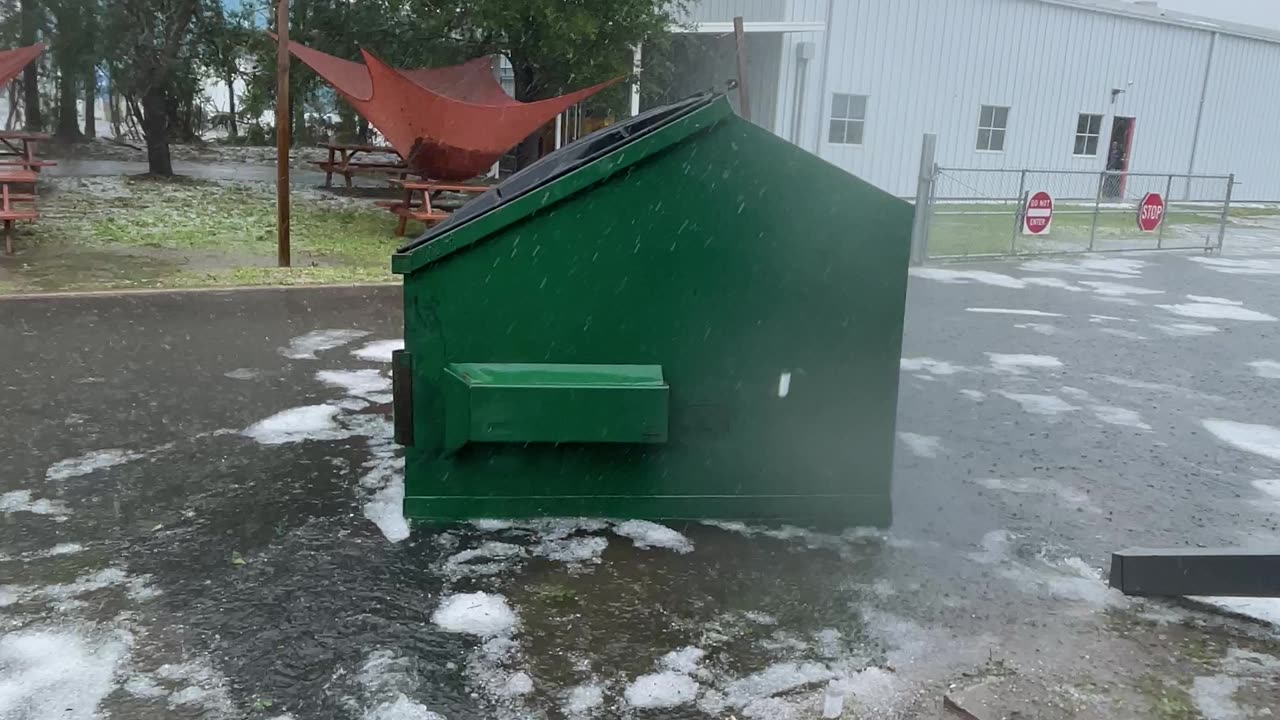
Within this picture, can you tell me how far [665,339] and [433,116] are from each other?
9032mm

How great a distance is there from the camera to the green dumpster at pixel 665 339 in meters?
3.53

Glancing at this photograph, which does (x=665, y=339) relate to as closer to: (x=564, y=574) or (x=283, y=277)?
(x=564, y=574)

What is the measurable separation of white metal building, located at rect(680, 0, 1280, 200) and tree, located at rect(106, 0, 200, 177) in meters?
7.68

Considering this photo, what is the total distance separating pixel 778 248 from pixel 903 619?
1.34m

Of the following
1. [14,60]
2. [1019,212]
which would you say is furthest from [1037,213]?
[14,60]

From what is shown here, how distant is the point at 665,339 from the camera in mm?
3670

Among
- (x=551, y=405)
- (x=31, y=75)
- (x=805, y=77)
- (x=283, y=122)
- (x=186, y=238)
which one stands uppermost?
(x=805, y=77)

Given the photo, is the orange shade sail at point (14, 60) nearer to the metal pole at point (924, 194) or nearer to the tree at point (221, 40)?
the tree at point (221, 40)

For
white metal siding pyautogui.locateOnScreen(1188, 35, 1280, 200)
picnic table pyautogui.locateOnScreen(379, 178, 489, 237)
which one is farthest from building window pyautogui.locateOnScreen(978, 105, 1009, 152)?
picnic table pyautogui.locateOnScreen(379, 178, 489, 237)

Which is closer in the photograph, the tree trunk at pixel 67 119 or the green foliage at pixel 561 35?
the green foliage at pixel 561 35

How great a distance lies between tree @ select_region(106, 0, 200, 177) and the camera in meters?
14.5

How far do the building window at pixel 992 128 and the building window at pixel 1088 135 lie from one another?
221 centimetres

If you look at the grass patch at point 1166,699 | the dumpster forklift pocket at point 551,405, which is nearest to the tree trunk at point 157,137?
the dumpster forklift pocket at point 551,405

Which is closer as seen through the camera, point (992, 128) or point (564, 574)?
point (564, 574)
